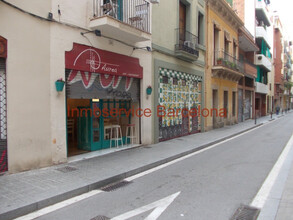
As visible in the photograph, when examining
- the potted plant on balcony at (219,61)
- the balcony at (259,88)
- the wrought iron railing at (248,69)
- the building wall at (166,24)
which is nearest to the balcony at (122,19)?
the building wall at (166,24)

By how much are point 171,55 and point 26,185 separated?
28.4 ft

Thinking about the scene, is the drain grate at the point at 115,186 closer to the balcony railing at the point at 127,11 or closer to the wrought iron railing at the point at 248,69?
the balcony railing at the point at 127,11

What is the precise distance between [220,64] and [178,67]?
5.22 meters

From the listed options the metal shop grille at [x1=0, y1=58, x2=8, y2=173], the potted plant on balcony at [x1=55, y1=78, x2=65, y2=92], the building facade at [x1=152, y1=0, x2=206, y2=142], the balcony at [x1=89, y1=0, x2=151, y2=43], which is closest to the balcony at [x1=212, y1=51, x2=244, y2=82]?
the building facade at [x1=152, y1=0, x2=206, y2=142]

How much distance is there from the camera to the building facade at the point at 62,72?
566 centimetres

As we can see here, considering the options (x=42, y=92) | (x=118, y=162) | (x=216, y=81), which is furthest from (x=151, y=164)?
(x=216, y=81)

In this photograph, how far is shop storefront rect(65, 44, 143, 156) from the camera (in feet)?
23.4

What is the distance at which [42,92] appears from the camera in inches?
245

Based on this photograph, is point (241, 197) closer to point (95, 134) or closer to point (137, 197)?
point (137, 197)

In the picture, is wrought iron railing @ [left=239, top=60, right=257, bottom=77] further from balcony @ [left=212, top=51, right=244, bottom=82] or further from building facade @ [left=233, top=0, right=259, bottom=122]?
balcony @ [left=212, top=51, right=244, bottom=82]

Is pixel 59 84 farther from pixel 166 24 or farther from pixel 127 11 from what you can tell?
pixel 166 24

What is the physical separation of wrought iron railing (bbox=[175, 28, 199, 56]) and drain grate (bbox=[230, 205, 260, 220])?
890 cm

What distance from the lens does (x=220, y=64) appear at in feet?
52.5

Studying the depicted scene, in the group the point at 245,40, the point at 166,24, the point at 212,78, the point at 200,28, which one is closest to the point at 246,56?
the point at 245,40
